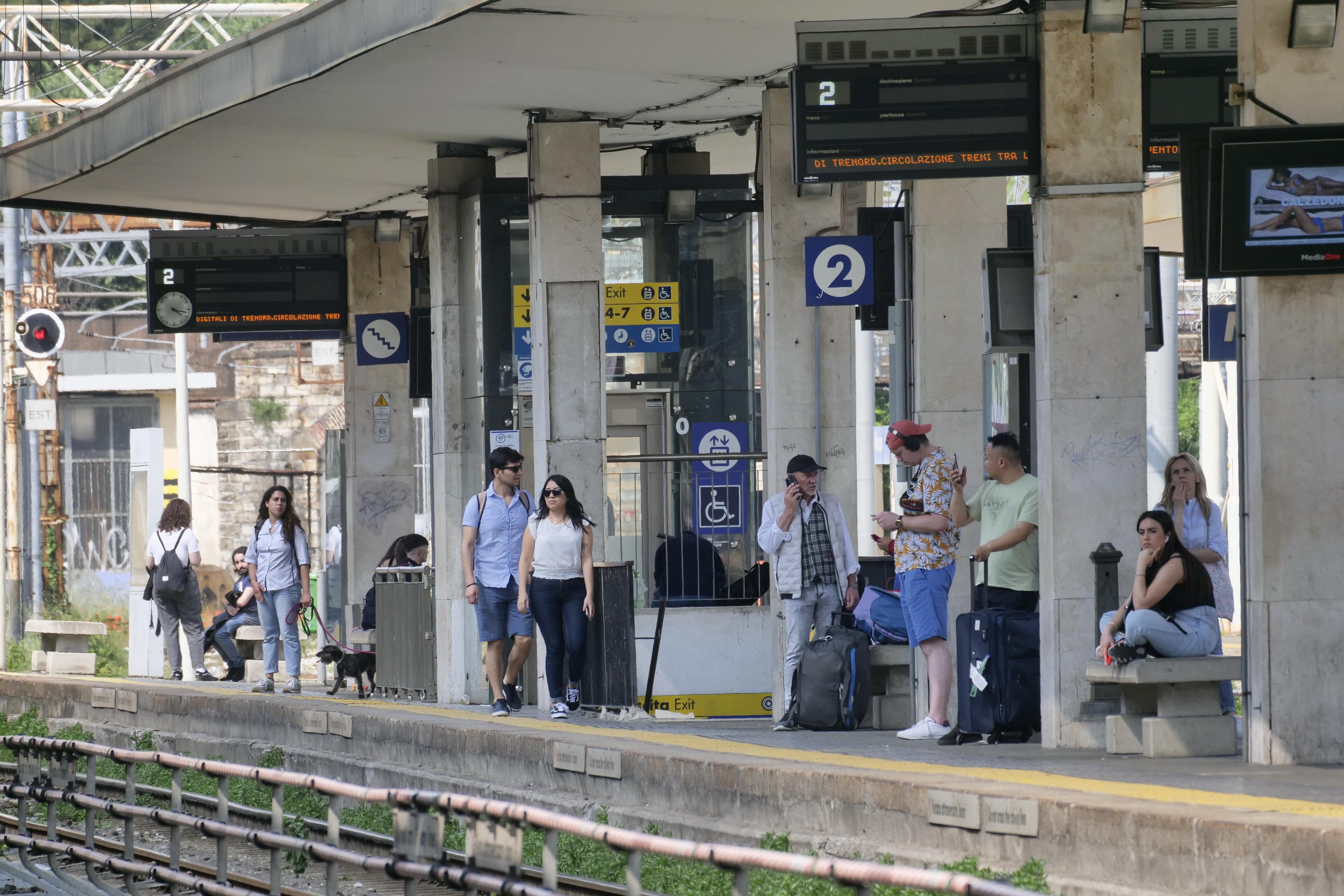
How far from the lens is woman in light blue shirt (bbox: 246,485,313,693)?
16984 mm

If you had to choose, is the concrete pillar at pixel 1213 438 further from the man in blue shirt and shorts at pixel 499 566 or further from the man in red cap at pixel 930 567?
the man in red cap at pixel 930 567

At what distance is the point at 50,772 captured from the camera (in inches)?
442

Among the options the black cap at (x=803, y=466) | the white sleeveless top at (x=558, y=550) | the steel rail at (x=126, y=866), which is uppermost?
the black cap at (x=803, y=466)

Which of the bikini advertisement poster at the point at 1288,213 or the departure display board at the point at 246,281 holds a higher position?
the departure display board at the point at 246,281

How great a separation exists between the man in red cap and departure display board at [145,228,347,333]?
9567mm

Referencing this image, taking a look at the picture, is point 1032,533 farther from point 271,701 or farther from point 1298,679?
point 271,701

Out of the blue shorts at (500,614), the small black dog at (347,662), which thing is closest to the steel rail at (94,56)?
the small black dog at (347,662)

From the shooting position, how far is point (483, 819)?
6988mm

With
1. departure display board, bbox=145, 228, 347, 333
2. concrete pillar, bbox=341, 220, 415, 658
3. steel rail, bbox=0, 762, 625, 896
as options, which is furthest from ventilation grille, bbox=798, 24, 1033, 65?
concrete pillar, bbox=341, 220, 415, 658

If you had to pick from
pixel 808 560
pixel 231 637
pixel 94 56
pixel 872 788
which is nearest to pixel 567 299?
pixel 808 560

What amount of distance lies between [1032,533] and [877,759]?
1738 millimetres

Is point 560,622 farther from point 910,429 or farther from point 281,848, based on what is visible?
point 281,848

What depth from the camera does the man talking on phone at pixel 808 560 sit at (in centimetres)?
1277

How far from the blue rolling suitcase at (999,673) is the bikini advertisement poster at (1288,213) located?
8.51ft
